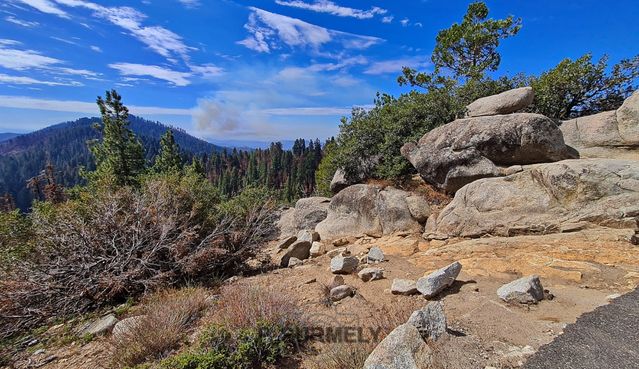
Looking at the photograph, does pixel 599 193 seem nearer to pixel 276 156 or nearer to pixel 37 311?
pixel 37 311

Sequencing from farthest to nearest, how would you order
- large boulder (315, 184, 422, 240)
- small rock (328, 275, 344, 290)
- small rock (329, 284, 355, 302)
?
large boulder (315, 184, 422, 240) < small rock (328, 275, 344, 290) < small rock (329, 284, 355, 302)

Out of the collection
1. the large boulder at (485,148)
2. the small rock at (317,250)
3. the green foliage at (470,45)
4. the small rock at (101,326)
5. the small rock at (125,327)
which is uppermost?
the green foliage at (470,45)

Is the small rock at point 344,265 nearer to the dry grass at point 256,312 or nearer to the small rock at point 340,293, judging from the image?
the small rock at point 340,293

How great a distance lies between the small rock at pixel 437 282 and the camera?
5.02 meters

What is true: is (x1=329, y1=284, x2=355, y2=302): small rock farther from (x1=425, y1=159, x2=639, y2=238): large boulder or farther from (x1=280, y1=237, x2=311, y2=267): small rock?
(x1=425, y1=159, x2=639, y2=238): large boulder

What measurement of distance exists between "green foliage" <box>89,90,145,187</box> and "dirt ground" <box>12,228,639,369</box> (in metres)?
19.0

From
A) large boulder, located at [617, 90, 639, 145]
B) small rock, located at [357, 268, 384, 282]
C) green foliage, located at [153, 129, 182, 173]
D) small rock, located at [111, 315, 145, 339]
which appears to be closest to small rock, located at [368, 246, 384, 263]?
small rock, located at [357, 268, 384, 282]

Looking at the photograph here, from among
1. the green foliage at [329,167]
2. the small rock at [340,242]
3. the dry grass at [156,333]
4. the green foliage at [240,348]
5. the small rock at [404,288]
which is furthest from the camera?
the green foliage at [329,167]

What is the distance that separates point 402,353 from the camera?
3246 millimetres

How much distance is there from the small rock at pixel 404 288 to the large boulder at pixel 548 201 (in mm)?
3083

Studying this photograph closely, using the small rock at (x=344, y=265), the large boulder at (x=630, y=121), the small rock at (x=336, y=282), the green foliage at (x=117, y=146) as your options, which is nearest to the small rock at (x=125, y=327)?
the small rock at (x=336, y=282)

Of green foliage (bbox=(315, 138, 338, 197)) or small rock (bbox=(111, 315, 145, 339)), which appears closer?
small rock (bbox=(111, 315, 145, 339))

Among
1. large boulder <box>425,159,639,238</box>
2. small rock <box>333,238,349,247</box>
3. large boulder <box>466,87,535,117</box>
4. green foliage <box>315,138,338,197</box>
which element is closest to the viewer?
large boulder <box>425,159,639,238</box>

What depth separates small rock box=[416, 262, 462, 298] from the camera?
5023 mm
